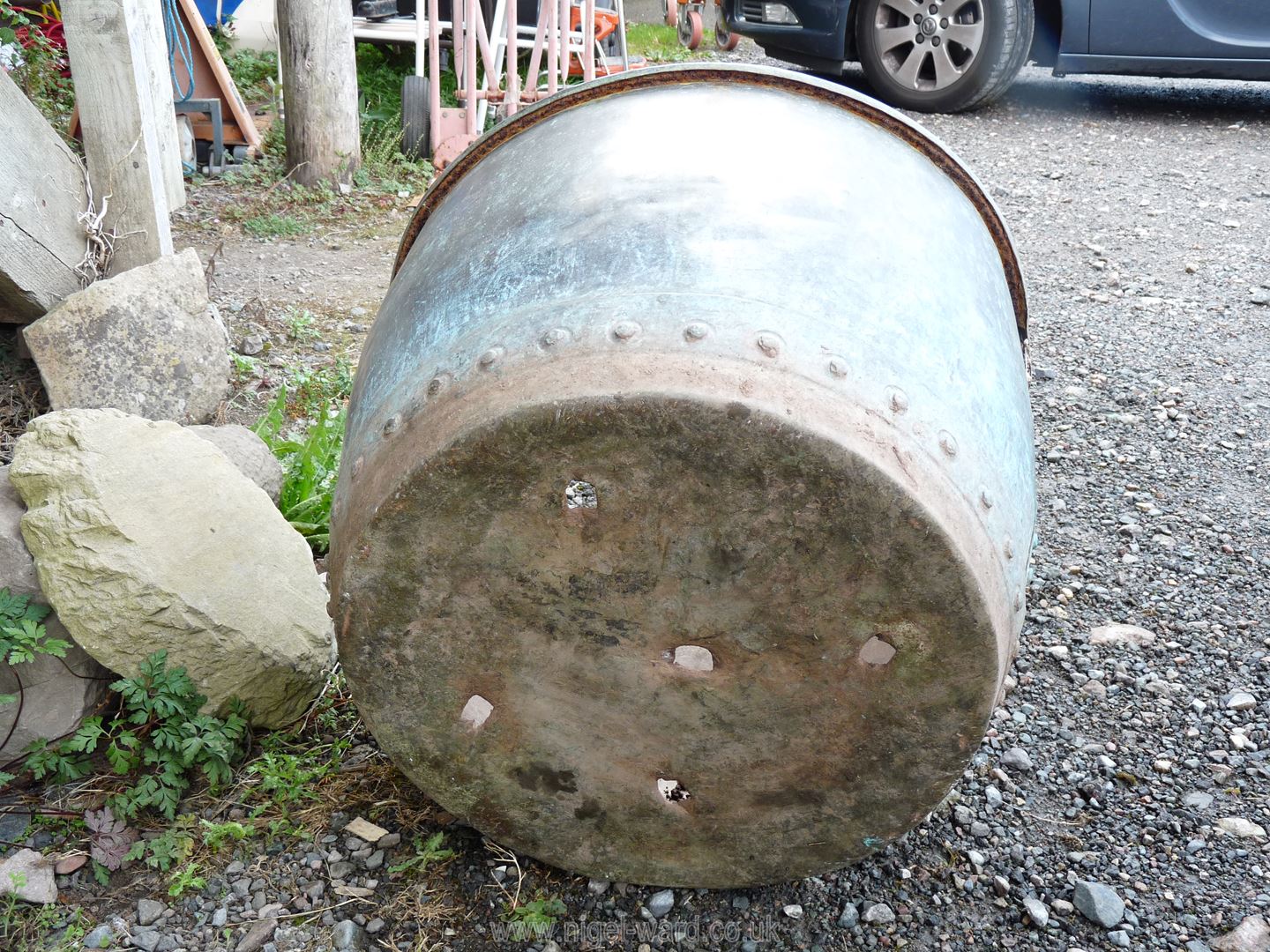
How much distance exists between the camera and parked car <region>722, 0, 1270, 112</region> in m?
6.11

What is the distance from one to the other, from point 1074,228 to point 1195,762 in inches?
143

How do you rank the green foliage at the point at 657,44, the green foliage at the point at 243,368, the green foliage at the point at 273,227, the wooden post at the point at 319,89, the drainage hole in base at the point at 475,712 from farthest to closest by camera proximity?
the green foliage at the point at 657,44, the wooden post at the point at 319,89, the green foliage at the point at 273,227, the green foliage at the point at 243,368, the drainage hole in base at the point at 475,712

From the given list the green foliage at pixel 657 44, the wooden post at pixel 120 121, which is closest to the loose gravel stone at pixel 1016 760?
the wooden post at pixel 120 121

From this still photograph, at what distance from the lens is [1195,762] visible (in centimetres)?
243

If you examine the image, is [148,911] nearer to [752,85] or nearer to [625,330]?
[625,330]

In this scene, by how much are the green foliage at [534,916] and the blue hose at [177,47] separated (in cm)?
488

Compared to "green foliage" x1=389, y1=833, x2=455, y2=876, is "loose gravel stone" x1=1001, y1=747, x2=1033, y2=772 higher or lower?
lower

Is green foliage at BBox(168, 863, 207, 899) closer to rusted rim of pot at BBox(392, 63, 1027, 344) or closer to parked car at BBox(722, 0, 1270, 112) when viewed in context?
rusted rim of pot at BBox(392, 63, 1027, 344)

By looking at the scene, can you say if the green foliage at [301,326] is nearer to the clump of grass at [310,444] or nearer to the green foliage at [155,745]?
the clump of grass at [310,444]

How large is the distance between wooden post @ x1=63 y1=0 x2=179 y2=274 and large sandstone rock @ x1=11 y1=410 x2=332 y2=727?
1336 mm

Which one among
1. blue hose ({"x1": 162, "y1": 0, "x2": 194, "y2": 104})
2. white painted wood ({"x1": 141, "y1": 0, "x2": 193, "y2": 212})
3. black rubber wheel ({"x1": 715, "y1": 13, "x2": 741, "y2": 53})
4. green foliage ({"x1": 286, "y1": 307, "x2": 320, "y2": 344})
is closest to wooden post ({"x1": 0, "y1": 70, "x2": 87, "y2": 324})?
green foliage ({"x1": 286, "y1": 307, "x2": 320, "y2": 344})

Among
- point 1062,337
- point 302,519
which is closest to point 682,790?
point 302,519

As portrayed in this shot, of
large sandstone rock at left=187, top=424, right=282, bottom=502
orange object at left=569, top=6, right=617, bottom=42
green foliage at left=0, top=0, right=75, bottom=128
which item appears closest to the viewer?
large sandstone rock at left=187, top=424, right=282, bottom=502

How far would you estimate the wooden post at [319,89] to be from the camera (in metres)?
5.18
